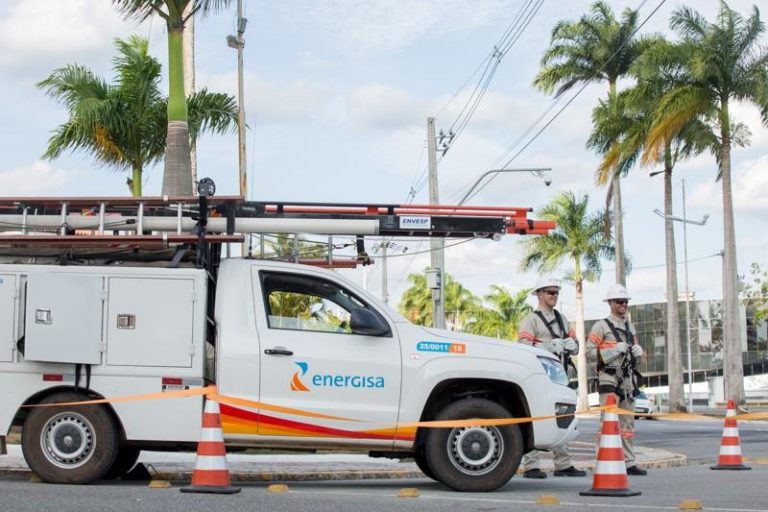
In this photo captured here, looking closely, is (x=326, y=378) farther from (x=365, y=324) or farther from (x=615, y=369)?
(x=615, y=369)

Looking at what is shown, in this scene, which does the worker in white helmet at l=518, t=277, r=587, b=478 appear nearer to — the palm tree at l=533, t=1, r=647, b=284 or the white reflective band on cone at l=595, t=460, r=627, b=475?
the white reflective band on cone at l=595, t=460, r=627, b=475

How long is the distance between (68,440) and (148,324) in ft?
3.92

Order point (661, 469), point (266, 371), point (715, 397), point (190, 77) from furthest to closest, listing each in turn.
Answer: point (715, 397)
point (190, 77)
point (661, 469)
point (266, 371)

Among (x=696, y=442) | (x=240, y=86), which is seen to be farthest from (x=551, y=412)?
(x=240, y=86)

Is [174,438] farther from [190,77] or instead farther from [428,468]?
[190,77]

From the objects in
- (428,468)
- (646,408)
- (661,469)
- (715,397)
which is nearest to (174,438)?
(428,468)

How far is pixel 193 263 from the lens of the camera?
420 inches

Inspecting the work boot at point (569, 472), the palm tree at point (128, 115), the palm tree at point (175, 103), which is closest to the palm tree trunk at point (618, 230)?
the palm tree at point (128, 115)

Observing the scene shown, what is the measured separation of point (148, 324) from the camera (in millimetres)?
10055

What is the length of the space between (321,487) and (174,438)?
5.64ft

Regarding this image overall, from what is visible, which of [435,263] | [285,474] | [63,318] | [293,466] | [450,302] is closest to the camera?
[63,318]

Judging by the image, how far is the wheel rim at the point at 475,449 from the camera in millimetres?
10148

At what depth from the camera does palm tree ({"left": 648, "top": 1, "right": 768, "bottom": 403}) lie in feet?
123

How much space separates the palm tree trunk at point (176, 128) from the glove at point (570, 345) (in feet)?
24.4
